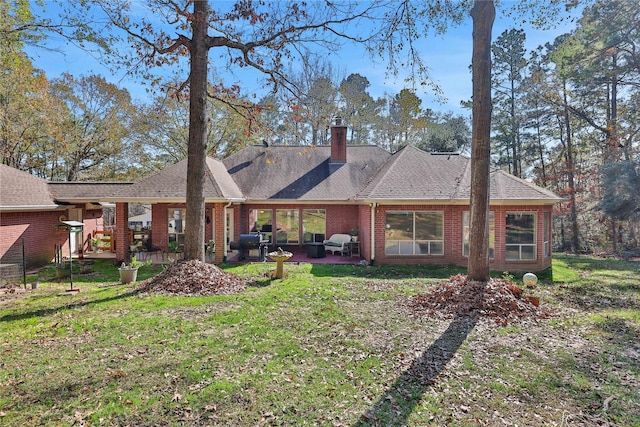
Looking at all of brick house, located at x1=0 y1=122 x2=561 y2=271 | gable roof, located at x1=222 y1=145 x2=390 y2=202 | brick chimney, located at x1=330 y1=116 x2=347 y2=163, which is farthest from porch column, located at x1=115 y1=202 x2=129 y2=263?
brick chimney, located at x1=330 y1=116 x2=347 y2=163

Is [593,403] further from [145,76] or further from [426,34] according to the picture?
[145,76]

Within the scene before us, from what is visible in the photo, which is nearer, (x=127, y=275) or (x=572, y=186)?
(x=127, y=275)

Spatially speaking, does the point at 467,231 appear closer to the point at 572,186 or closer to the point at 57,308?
the point at 57,308

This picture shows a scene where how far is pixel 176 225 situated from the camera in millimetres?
15000

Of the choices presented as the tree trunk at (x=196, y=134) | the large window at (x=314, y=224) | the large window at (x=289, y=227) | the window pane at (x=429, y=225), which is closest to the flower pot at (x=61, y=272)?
the tree trunk at (x=196, y=134)

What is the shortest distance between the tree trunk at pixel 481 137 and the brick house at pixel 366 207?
16.3 feet

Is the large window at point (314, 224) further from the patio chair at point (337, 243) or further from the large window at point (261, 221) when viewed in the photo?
the large window at point (261, 221)

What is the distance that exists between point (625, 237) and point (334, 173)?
21768 mm

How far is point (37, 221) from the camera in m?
13.8

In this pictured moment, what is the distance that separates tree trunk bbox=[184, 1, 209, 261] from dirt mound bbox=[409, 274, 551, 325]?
644cm

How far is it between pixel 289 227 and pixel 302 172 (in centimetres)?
328

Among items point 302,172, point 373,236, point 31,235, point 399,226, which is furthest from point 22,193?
point 399,226

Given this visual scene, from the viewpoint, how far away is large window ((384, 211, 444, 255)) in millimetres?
13742

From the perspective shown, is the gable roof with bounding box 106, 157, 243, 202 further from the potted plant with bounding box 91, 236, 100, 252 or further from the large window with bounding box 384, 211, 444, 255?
the large window with bounding box 384, 211, 444, 255
